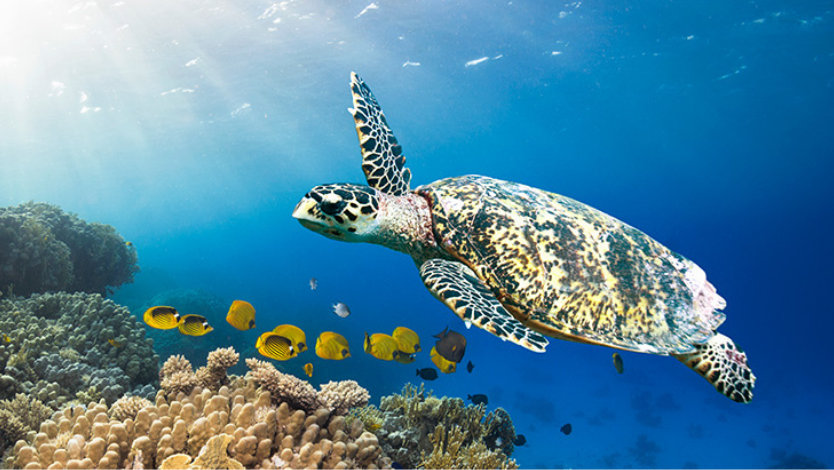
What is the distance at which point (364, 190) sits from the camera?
2.60m

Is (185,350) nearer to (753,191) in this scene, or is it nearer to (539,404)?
(539,404)

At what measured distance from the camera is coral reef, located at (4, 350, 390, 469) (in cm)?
158

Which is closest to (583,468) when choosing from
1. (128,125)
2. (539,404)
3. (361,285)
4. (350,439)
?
(539,404)

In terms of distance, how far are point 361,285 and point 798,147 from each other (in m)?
51.4

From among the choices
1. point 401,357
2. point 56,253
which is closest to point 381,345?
point 401,357

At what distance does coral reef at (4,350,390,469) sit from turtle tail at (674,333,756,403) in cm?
220

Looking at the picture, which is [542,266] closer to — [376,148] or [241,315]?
[376,148]

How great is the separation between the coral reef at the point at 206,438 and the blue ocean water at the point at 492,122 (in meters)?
8.22

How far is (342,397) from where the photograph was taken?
7.54 ft

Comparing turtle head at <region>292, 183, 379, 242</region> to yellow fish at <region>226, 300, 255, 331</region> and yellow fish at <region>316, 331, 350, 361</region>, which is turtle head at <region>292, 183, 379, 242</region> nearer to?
yellow fish at <region>316, 331, 350, 361</region>

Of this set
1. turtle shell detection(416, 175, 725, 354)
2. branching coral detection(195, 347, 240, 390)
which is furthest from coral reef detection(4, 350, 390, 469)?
turtle shell detection(416, 175, 725, 354)

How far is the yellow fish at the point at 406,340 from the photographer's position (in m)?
4.84

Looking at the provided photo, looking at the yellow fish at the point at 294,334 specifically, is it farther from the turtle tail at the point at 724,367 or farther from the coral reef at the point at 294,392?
the turtle tail at the point at 724,367

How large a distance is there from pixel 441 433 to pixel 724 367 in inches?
92.4
